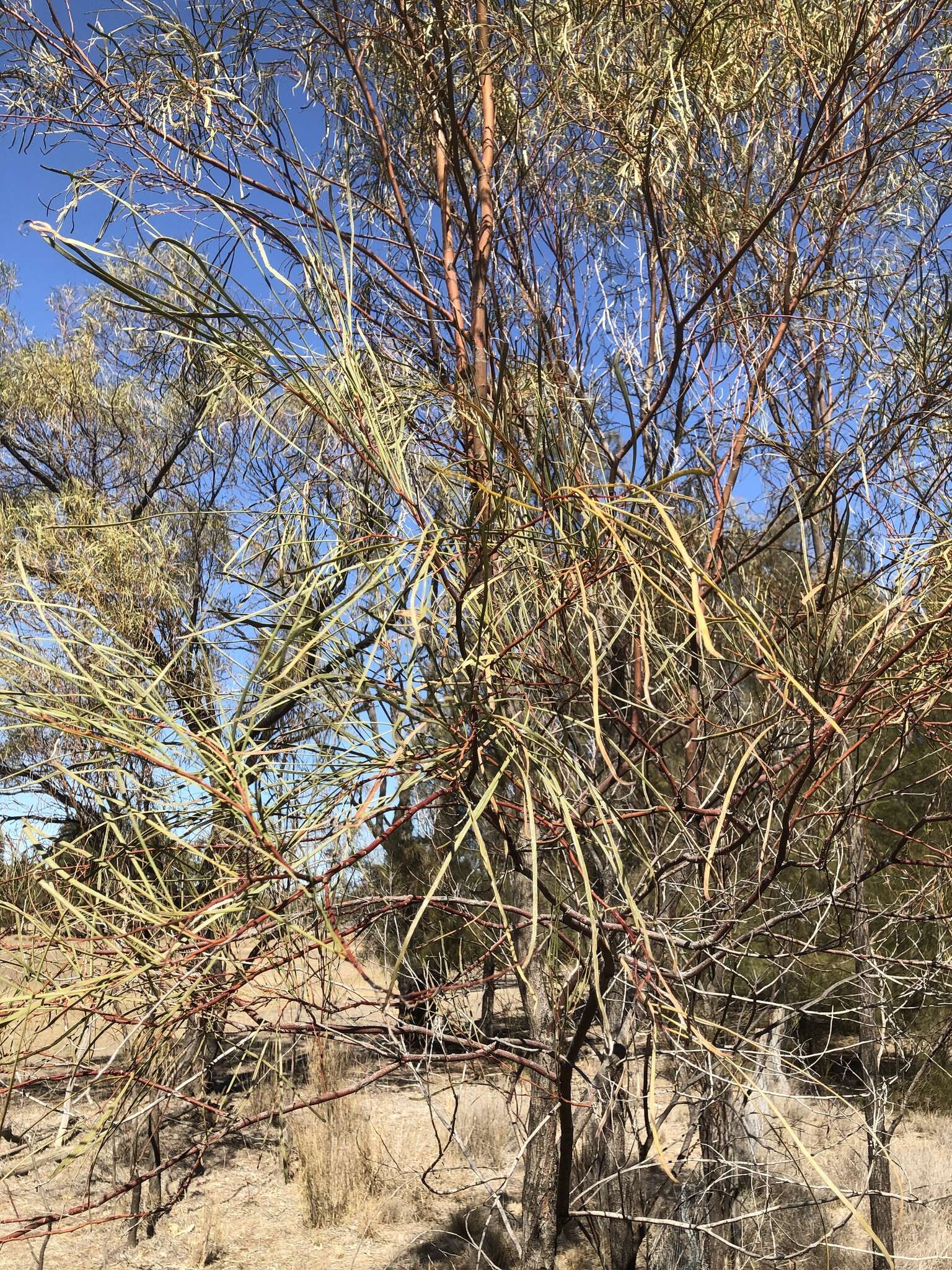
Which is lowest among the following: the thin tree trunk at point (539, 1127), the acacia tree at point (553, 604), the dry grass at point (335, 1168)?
the dry grass at point (335, 1168)

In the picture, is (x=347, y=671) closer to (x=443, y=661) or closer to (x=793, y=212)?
(x=443, y=661)

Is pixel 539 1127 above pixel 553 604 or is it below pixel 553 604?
below

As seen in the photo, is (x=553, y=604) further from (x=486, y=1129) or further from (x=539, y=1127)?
(x=486, y=1129)

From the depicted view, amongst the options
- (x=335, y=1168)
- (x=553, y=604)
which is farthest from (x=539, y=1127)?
(x=335, y=1168)

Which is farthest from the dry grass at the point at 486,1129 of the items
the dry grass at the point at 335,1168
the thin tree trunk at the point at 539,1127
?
the thin tree trunk at the point at 539,1127

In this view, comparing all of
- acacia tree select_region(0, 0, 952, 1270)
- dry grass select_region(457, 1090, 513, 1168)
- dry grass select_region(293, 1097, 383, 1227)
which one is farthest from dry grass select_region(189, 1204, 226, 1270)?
acacia tree select_region(0, 0, 952, 1270)

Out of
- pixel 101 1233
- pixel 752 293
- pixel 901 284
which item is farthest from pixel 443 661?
pixel 101 1233

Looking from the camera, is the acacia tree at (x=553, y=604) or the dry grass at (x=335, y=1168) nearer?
the acacia tree at (x=553, y=604)

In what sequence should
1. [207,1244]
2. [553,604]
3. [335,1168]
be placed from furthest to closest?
[335,1168]
[207,1244]
[553,604]

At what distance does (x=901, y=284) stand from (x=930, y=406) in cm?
110

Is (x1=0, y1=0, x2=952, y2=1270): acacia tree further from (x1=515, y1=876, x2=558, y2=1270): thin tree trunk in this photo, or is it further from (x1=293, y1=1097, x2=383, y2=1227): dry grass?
(x1=293, y1=1097, x2=383, y2=1227): dry grass

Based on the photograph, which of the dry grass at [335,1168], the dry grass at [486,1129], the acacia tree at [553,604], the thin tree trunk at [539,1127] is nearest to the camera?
the acacia tree at [553,604]

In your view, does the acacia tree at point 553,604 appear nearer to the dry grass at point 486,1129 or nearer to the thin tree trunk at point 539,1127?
the thin tree trunk at point 539,1127

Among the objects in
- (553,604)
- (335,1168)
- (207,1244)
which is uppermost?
(553,604)
